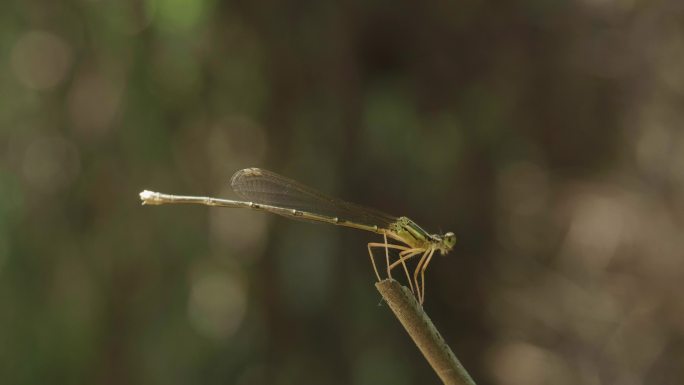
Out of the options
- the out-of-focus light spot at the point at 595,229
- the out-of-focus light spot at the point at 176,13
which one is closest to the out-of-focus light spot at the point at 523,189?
the out-of-focus light spot at the point at 595,229

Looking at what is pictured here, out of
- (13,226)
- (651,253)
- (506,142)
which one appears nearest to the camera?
(13,226)

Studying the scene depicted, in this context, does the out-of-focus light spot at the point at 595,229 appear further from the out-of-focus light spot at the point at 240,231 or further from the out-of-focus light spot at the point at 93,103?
the out-of-focus light spot at the point at 93,103

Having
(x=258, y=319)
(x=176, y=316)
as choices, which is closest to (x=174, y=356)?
(x=176, y=316)

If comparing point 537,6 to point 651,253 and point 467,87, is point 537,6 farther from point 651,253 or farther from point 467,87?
point 651,253

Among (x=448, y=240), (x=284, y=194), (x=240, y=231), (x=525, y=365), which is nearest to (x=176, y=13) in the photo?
(x=240, y=231)

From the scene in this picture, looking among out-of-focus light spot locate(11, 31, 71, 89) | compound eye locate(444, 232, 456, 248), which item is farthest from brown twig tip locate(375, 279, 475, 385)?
out-of-focus light spot locate(11, 31, 71, 89)

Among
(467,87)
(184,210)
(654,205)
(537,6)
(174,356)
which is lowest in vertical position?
(174,356)
